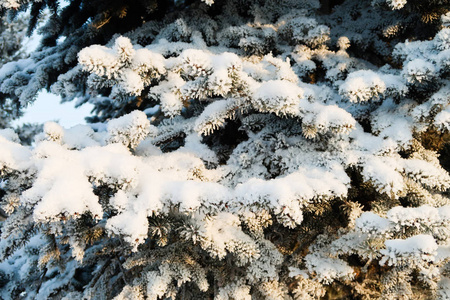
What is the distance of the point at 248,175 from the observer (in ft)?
5.69

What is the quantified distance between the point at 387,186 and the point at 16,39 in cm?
846

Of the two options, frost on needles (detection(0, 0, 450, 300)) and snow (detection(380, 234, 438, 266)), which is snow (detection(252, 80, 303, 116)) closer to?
frost on needles (detection(0, 0, 450, 300))

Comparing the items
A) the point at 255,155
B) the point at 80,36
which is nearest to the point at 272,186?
the point at 255,155

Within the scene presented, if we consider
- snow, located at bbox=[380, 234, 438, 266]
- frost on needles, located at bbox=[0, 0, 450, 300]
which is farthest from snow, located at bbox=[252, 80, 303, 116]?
snow, located at bbox=[380, 234, 438, 266]

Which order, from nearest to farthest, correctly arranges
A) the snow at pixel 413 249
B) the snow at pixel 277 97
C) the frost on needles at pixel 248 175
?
the snow at pixel 413 249 < the frost on needles at pixel 248 175 < the snow at pixel 277 97

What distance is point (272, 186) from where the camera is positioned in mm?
1202

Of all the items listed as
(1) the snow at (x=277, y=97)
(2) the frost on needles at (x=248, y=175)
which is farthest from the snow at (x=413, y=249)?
(1) the snow at (x=277, y=97)

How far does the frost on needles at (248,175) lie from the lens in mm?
1260

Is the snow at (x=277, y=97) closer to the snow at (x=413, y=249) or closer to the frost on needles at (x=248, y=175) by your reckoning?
the frost on needles at (x=248, y=175)

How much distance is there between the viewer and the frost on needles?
4.13 feet

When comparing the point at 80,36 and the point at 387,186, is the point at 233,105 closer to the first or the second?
the point at 387,186

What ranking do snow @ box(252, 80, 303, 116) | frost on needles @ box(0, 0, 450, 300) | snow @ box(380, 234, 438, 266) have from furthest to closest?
snow @ box(252, 80, 303, 116) → frost on needles @ box(0, 0, 450, 300) → snow @ box(380, 234, 438, 266)

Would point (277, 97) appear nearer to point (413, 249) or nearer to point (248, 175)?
point (248, 175)

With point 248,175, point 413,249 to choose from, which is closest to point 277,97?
point 248,175
